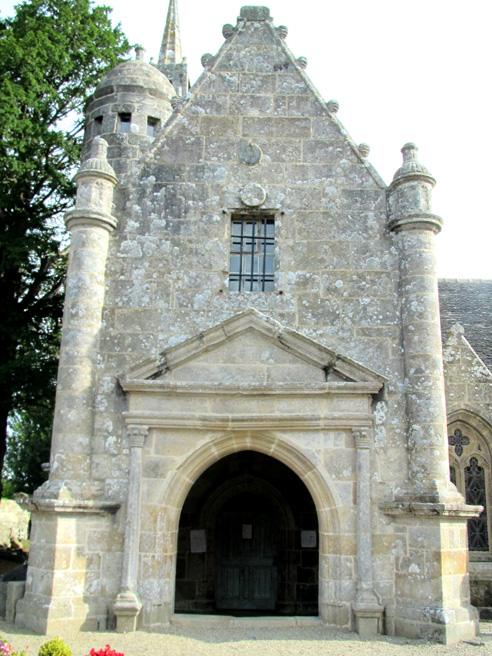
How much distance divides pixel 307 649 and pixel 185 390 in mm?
3176

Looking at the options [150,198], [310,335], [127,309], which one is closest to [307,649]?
[310,335]

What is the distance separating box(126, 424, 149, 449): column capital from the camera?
7.86 meters

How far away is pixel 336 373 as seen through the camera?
8031 mm

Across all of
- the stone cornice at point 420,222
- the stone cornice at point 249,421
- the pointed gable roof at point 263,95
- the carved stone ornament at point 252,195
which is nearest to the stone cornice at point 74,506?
the stone cornice at point 249,421

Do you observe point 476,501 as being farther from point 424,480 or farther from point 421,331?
point 421,331

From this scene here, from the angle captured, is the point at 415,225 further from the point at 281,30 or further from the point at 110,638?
the point at 110,638

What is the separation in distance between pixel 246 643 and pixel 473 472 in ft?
18.8

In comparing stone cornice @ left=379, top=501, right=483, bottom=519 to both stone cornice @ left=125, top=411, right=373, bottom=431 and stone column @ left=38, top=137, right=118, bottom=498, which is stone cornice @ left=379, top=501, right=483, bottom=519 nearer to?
stone cornice @ left=125, top=411, right=373, bottom=431

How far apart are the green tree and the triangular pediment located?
4854 millimetres

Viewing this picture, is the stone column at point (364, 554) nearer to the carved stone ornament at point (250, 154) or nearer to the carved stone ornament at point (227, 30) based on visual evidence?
the carved stone ornament at point (250, 154)

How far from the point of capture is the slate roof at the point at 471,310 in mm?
12852

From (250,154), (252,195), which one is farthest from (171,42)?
(252,195)

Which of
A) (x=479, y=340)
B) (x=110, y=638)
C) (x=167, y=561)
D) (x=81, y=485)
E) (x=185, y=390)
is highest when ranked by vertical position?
(x=479, y=340)

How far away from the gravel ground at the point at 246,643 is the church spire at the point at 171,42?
20.4m
